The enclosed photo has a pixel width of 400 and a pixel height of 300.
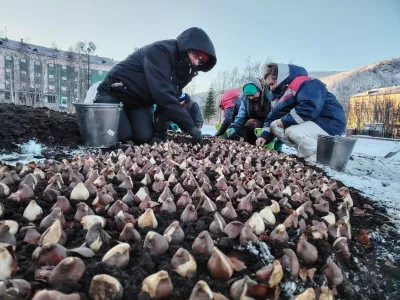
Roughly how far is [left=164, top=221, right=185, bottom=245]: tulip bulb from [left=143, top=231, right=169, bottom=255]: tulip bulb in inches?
1.9

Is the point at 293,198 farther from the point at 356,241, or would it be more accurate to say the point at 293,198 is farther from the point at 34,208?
the point at 34,208

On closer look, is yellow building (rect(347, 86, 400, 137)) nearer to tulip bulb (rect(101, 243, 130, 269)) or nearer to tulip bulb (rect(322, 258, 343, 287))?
tulip bulb (rect(322, 258, 343, 287))

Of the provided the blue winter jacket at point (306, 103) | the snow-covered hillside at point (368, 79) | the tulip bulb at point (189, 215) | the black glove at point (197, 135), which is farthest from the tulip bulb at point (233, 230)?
the snow-covered hillside at point (368, 79)

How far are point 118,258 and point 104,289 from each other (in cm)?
10

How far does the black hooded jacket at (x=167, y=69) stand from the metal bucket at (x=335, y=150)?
1373mm

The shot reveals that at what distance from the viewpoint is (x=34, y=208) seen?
3.10 ft

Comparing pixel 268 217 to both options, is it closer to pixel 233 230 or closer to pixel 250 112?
pixel 233 230

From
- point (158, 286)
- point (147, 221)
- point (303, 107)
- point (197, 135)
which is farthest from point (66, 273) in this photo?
point (303, 107)

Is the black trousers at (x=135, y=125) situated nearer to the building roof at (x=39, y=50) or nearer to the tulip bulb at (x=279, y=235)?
the tulip bulb at (x=279, y=235)

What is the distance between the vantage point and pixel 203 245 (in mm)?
765

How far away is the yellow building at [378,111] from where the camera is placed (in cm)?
1435

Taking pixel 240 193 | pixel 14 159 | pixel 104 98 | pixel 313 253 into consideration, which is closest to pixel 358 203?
pixel 240 193

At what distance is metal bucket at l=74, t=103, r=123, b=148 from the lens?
10.2ft

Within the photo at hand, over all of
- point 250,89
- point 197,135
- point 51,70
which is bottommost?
point 197,135
